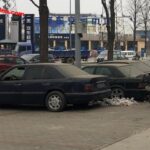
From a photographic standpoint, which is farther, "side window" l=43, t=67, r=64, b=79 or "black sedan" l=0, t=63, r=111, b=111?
"side window" l=43, t=67, r=64, b=79

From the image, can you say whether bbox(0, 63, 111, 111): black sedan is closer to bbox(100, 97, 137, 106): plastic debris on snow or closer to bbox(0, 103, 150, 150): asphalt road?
bbox(0, 103, 150, 150): asphalt road

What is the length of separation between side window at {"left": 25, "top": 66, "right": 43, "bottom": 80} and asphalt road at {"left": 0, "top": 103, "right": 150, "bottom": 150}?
99cm

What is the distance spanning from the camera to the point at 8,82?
15.5 m

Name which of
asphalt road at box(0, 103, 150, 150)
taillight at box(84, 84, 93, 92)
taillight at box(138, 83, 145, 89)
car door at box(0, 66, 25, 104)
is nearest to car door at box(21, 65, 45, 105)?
car door at box(0, 66, 25, 104)

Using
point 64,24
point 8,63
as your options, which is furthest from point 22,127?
point 64,24

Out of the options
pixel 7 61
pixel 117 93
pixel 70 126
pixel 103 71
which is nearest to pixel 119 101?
pixel 117 93

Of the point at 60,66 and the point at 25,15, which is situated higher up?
the point at 25,15

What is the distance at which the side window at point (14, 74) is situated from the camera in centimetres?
1554

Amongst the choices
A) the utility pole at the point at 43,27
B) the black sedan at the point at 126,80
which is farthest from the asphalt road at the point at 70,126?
the utility pole at the point at 43,27

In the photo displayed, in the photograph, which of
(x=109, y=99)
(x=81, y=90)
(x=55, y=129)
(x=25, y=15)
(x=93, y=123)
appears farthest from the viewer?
(x=25, y=15)

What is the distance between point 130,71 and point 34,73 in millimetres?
3649

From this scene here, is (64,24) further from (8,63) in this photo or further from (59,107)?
(59,107)

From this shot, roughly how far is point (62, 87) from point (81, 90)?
0.56 meters

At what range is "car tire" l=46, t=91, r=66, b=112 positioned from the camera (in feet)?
48.2
